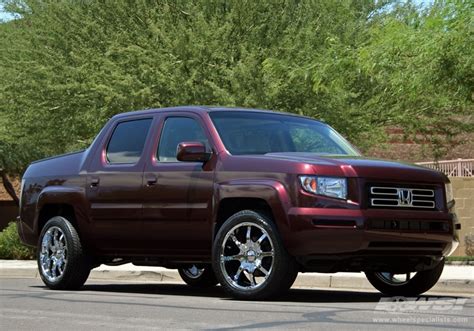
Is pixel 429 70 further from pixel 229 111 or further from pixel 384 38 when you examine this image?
pixel 229 111

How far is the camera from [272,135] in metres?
11.3

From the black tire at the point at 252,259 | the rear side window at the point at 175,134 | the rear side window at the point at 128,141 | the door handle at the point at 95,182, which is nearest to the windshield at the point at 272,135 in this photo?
the rear side window at the point at 175,134

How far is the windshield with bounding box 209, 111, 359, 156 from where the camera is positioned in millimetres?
11000

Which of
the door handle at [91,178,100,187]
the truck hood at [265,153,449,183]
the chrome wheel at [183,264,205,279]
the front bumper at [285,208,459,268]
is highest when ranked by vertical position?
the truck hood at [265,153,449,183]

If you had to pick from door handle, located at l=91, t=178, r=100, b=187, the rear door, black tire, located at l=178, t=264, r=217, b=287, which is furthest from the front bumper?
black tire, located at l=178, t=264, r=217, b=287

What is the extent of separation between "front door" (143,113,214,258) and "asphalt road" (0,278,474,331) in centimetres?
58

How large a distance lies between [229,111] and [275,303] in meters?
2.43

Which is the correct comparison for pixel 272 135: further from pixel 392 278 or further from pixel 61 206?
pixel 61 206

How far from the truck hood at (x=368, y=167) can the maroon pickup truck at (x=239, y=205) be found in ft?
0.04

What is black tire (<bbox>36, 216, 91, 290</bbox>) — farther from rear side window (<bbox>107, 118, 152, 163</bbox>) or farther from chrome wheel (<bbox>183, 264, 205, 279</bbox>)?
chrome wheel (<bbox>183, 264, 205, 279</bbox>)

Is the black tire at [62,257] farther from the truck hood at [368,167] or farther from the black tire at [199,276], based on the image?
the truck hood at [368,167]

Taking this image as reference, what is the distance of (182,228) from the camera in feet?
35.7

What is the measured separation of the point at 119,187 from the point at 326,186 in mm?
2669

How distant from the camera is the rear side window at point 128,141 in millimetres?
11718
